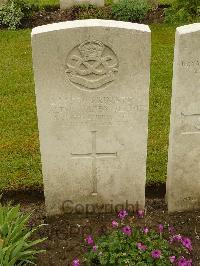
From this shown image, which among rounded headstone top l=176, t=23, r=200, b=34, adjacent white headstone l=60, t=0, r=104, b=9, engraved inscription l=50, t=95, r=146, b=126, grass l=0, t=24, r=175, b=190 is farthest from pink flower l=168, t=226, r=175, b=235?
adjacent white headstone l=60, t=0, r=104, b=9

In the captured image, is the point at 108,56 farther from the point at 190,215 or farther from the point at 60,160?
the point at 190,215

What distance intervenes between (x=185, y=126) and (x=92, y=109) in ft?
2.89

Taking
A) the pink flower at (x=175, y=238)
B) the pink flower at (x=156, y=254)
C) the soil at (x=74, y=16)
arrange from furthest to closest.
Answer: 1. the soil at (x=74, y=16)
2. the pink flower at (x=175, y=238)
3. the pink flower at (x=156, y=254)

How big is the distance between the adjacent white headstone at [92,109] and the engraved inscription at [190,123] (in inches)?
13.8

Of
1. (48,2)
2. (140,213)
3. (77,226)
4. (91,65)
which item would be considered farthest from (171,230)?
(48,2)

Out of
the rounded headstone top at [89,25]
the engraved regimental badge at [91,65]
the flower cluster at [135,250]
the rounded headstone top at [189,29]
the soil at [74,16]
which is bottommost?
the flower cluster at [135,250]

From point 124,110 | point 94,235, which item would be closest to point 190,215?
point 94,235

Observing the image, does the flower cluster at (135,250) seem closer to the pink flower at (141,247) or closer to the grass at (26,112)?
the pink flower at (141,247)

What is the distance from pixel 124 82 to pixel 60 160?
1011mm

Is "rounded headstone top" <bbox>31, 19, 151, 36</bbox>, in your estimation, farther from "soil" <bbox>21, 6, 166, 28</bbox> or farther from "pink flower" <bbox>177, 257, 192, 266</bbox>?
"soil" <bbox>21, 6, 166, 28</bbox>

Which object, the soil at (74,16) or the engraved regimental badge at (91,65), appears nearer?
the engraved regimental badge at (91,65)

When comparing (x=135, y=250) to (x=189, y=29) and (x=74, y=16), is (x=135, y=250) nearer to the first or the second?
(x=189, y=29)

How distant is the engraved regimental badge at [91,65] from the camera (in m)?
4.14

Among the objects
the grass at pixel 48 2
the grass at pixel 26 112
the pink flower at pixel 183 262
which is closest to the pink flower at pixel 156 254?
the pink flower at pixel 183 262
